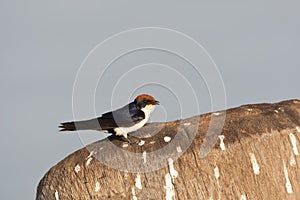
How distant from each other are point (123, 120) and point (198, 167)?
8.38ft

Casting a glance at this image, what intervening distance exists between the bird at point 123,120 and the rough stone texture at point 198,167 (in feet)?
2.83

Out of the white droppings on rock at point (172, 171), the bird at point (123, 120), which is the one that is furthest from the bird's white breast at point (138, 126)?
the white droppings on rock at point (172, 171)

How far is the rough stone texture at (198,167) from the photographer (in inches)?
456

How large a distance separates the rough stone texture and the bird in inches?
34.0

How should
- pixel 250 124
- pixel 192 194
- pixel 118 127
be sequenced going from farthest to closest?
pixel 118 127 < pixel 250 124 < pixel 192 194

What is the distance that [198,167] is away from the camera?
11.5 metres

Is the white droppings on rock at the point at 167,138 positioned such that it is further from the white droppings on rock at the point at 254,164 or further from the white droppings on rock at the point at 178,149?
the white droppings on rock at the point at 254,164

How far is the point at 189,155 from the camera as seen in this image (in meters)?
11.6

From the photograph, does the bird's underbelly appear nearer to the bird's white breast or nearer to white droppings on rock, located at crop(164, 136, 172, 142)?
the bird's white breast

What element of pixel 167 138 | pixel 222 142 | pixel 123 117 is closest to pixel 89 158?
pixel 167 138

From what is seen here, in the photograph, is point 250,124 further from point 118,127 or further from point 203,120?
point 118,127

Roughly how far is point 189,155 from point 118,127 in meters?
2.28

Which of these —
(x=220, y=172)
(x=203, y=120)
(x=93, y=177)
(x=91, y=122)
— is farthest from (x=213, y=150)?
(x=91, y=122)

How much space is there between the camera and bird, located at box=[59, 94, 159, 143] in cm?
1347
